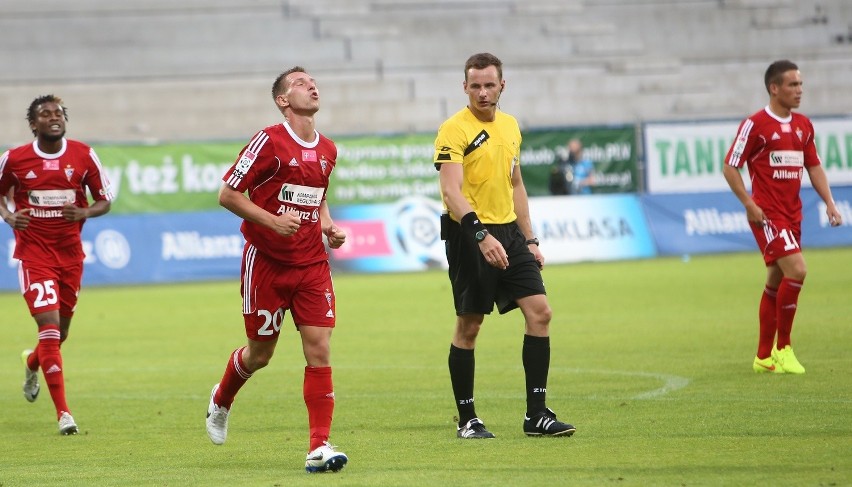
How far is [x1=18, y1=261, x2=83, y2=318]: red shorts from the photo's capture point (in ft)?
34.3

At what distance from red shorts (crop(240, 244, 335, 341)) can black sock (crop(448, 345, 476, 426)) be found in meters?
1.25

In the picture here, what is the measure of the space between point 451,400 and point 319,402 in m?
3.12

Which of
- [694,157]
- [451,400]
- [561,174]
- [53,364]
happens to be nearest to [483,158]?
[451,400]

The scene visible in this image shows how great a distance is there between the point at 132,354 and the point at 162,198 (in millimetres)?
10909

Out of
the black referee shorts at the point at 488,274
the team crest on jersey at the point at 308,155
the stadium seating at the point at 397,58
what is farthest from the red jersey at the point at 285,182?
the stadium seating at the point at 397,58

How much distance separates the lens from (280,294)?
8125mm

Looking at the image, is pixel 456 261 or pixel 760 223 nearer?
pixel 456 261

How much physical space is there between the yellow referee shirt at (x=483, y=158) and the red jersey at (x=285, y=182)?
0.91 metres

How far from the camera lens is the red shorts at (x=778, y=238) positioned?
11.8 m

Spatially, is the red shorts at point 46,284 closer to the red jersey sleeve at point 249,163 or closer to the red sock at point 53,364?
the red sock at point 53,364

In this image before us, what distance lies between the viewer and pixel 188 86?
32.7 metres

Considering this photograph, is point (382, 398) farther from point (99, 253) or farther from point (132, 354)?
point (99, 253)

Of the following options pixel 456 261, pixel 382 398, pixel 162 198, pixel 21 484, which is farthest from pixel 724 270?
pixel 21 484

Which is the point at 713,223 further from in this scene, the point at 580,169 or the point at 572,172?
the point at 572,172
